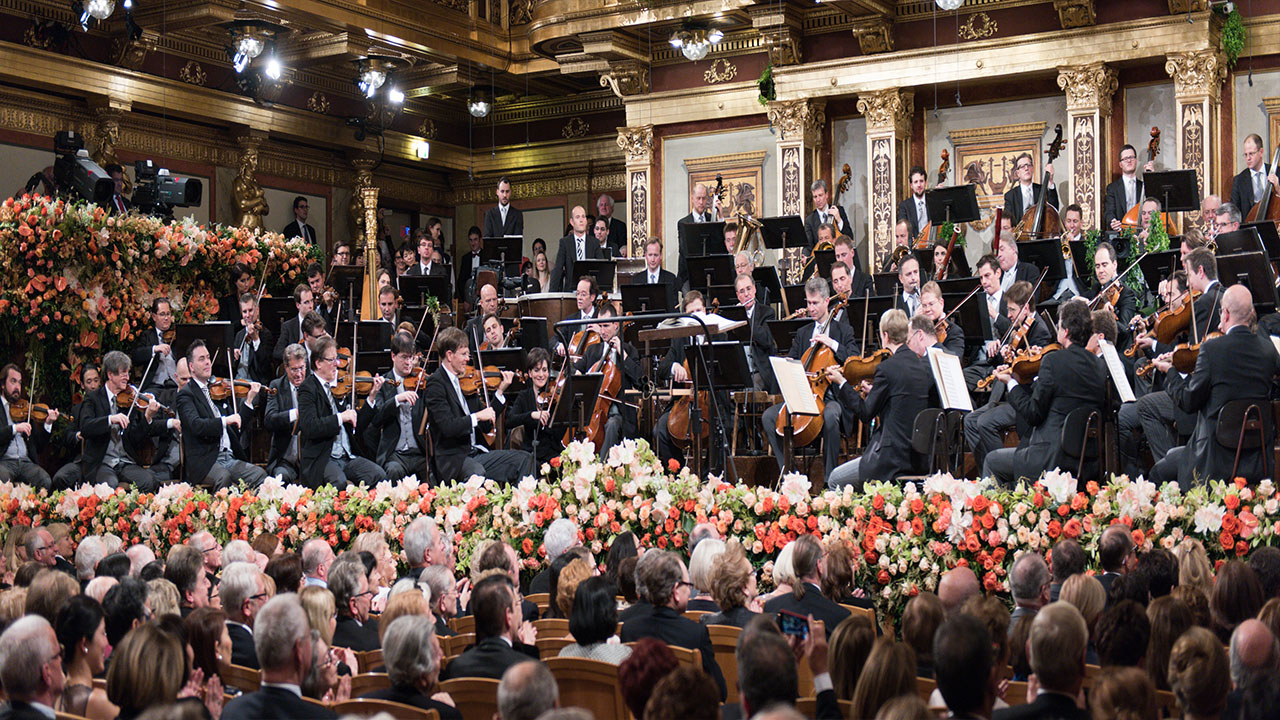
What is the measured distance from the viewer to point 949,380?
725cm

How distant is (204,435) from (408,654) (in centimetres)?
613

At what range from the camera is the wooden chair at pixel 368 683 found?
408 cm

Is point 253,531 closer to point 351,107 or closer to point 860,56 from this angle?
point 860,56

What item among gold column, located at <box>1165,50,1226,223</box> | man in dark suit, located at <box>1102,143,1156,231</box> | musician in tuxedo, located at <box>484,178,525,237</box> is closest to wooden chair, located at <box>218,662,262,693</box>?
man in dark suit, located at <box>1102,143,1156,231</box>

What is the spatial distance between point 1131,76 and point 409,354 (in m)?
7.48

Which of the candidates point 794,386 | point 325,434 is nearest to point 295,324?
point 325,434

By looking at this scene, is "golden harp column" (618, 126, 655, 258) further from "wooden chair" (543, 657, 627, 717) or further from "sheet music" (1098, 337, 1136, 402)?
"wooden chair" (543, 657, 627, 717)

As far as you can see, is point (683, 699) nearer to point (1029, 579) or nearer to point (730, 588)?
point (730, 588)

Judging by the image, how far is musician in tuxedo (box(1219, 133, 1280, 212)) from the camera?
11.2m

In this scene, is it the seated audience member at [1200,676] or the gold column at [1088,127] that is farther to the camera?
the gold column at [1088,127]

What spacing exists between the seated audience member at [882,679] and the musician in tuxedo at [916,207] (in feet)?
31.9

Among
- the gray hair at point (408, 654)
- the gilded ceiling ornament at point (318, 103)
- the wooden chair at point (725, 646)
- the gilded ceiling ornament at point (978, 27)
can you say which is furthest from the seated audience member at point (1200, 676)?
the gilded ceiling ornament at point (318, 103)

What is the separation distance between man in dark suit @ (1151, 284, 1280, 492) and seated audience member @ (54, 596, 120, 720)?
4.76 meters

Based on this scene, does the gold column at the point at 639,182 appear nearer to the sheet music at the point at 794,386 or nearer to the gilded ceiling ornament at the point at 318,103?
the gilded ceiling ornament at the point at 318,103
